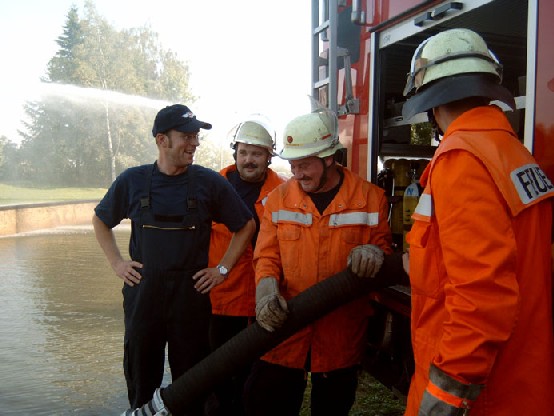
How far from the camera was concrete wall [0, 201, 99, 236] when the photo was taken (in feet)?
45.3

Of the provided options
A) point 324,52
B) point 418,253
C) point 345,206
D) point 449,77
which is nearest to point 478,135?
point 449,77

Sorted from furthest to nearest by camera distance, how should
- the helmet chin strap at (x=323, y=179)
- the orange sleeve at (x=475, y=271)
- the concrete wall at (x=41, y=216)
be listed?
the concrete wall at (x=41, y=216) < the helmet chin strap at (x=323, y=179) < the orange sleeve at (x=475, y=271)

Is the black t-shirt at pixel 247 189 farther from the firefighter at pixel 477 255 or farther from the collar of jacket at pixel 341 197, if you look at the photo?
the firefighter at pixel 477 255

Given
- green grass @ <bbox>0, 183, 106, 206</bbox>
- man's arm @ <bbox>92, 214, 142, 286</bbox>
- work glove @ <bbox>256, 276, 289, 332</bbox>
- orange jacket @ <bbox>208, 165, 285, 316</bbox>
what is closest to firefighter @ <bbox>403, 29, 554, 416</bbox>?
work glove @ <bbox>256, 276, 289, 332</bbox>

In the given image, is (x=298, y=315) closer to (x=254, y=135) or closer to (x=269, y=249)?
(x=269, y=249)

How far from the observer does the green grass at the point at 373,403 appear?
3.76 m

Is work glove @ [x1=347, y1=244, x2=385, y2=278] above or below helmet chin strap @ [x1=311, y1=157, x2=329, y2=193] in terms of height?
→ below

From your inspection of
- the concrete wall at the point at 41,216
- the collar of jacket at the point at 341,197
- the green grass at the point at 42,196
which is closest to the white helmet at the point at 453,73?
the collar of jacket at the point at 341,197

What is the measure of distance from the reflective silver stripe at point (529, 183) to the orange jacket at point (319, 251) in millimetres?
1071

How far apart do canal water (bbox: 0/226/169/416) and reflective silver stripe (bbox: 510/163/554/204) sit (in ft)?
10.8

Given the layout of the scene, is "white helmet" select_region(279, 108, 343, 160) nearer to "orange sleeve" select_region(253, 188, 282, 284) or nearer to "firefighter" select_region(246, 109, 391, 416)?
"firefighter" select_region(246, 109, 391, 416)

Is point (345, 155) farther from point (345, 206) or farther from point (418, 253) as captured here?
point (418, 253)

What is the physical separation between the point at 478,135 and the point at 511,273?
1.25 feet

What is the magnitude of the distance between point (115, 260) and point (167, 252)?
39 cm
